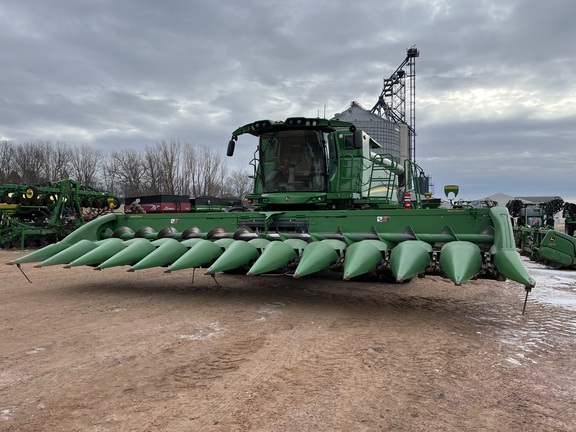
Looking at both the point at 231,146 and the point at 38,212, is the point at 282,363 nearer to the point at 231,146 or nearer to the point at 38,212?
the point at 231,146

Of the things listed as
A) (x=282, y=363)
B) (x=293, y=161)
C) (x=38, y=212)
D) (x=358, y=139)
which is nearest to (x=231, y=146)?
(x=293, y=161)

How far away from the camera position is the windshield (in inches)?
281

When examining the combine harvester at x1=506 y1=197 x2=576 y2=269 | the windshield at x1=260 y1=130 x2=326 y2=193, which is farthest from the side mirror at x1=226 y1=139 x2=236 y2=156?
the combine harvester at x1=506 y1=197 x2=576 y2=269

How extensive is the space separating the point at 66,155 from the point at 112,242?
45368 millimetres

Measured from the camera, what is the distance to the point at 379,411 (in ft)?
8.87

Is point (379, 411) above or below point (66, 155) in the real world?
below

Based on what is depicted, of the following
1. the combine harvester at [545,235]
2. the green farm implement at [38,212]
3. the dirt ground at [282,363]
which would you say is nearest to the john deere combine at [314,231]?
the dirt ground at [282,363]

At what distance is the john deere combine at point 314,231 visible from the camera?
482 centimetres

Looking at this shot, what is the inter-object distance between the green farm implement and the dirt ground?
10.1 metres

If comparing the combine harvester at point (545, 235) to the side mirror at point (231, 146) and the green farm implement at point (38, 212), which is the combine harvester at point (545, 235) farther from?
the green farm implement at point (38, 212)

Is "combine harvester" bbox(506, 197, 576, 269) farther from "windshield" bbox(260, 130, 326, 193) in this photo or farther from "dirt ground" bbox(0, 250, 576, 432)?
"windshield" bbox(260, 130, 326, 193)

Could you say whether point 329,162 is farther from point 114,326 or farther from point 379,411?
point 379,411

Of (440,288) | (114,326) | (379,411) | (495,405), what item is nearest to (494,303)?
(440,288)

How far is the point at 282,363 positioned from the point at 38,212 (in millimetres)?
15599
